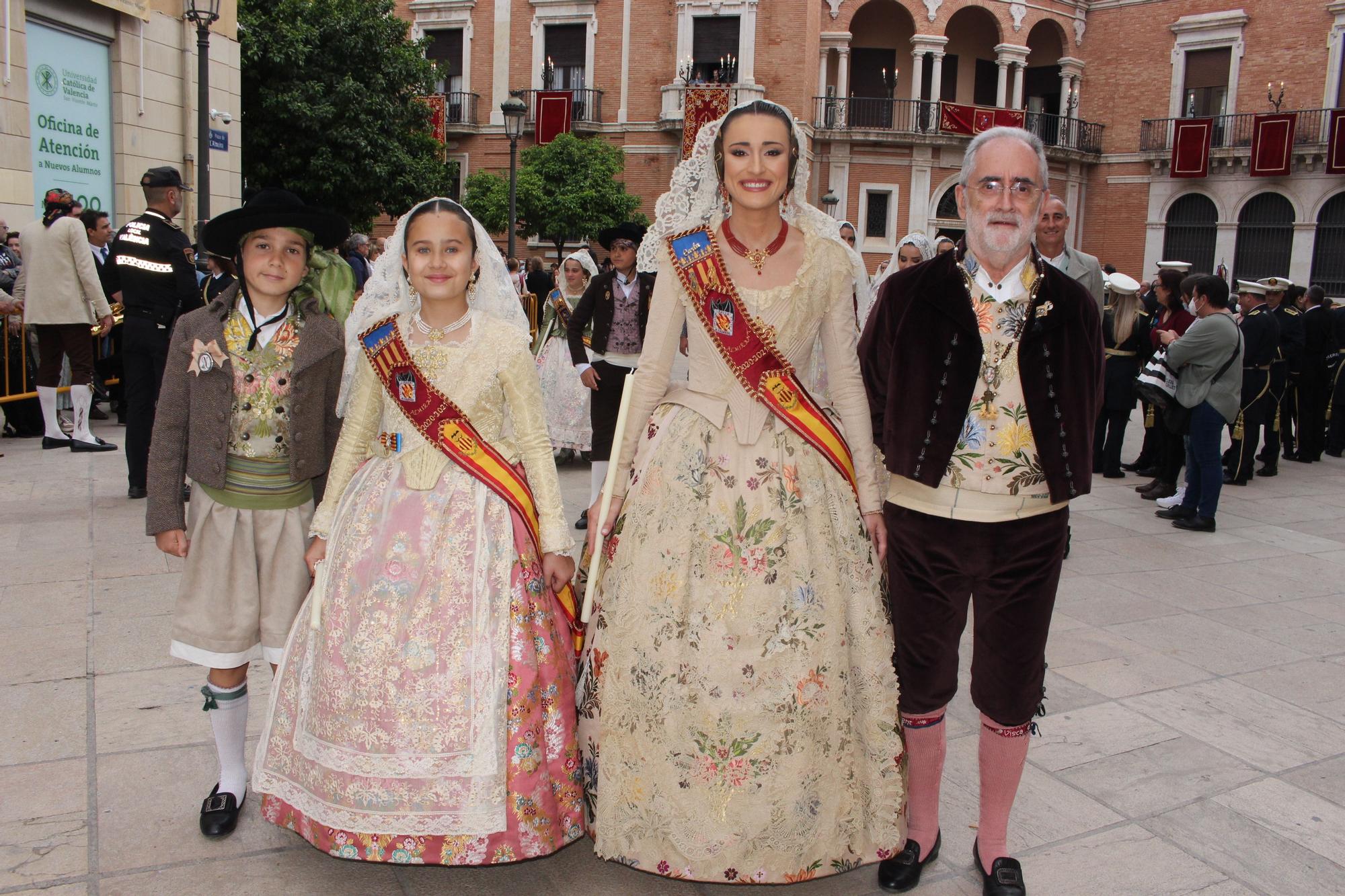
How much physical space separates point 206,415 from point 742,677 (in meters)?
1.65

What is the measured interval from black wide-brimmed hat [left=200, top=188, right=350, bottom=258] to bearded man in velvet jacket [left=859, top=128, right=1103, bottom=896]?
5.34 ft

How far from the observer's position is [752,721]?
261cm

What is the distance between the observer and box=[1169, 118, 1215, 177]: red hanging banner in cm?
2880

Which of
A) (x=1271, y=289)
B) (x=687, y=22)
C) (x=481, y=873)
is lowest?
(x=481, y=873)

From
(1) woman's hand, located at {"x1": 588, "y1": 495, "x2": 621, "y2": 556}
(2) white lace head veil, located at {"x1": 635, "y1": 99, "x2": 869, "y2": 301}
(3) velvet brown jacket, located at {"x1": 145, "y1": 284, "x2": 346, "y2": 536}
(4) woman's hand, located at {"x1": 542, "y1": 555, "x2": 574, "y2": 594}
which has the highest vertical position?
(2) white lace head veil, located at {"x1": 635, "y1": 99, "x2": 869, "y2": 301}

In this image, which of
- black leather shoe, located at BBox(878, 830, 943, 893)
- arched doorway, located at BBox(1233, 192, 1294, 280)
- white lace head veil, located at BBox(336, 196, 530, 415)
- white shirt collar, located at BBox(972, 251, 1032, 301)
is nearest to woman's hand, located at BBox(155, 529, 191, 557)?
white lace head veil, located at BBox(336, 196, 530, 415)

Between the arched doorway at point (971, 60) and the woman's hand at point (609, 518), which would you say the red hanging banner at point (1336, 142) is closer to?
the arched doorway at point (971, 60)

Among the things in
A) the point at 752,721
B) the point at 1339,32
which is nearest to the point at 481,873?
the point at 752,721

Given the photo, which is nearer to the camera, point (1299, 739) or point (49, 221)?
point (1299, 739)

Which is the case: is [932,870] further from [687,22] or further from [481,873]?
[687,22]

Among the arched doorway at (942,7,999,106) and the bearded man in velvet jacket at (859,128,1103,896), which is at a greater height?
the arched doorway at (942,7,999,106)

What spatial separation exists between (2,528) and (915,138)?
2638cm

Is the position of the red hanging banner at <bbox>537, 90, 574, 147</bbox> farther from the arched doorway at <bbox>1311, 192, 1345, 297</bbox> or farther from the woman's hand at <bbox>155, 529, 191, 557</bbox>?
the woman's hand at <bbox>155, 529, 191, 557</bbox>

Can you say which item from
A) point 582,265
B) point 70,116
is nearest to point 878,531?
point 582,265
